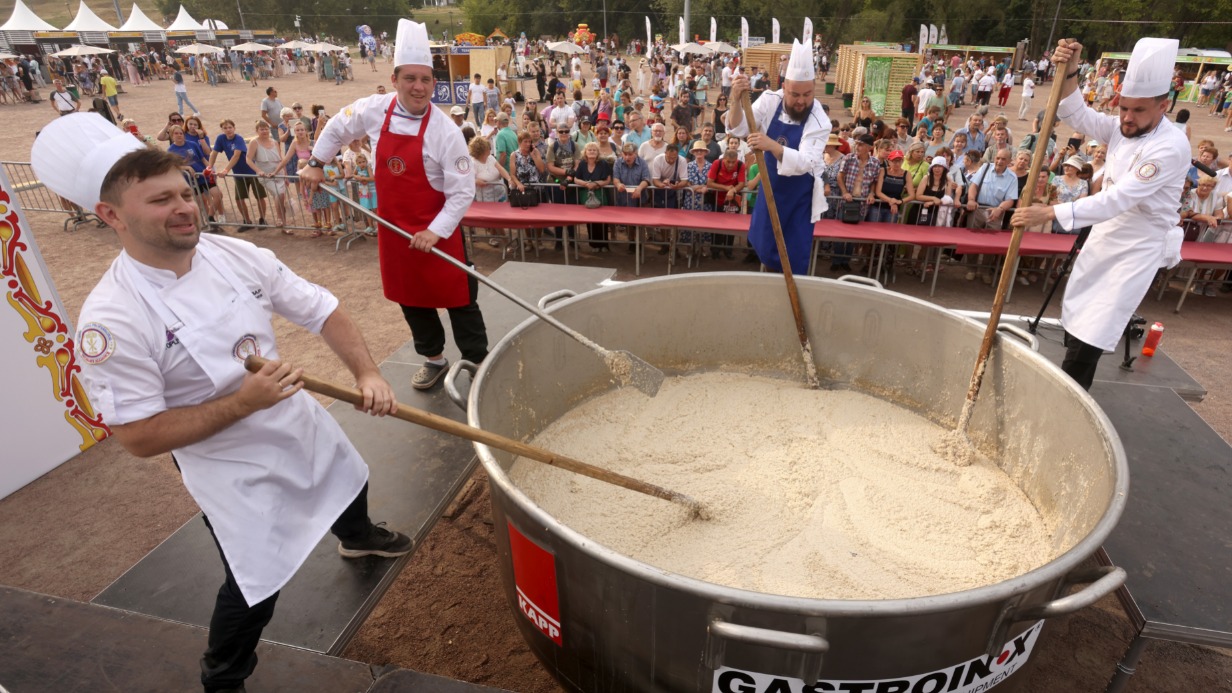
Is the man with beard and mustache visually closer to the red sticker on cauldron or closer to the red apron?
the red apron

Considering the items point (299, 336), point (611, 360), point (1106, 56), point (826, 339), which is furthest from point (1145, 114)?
point (1106, 56)

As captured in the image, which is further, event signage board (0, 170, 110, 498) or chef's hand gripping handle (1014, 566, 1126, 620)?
event signage board (0, 170, 110, 498)

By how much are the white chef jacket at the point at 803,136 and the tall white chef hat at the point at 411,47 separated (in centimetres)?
156

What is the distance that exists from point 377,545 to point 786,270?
81.1 inches

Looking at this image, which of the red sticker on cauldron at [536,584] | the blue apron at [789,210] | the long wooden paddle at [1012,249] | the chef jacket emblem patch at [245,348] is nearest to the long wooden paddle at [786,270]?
the blue apron at [789,210]

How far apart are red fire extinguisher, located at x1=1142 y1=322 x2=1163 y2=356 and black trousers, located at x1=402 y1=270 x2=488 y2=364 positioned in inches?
134

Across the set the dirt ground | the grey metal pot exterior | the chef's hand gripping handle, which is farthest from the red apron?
the chef's hand gripping handle

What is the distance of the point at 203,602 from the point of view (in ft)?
7.17

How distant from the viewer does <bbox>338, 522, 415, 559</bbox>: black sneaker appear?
2.35m

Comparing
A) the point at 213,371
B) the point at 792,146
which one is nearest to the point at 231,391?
the point at 213,371

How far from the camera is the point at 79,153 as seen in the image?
57.7 inches

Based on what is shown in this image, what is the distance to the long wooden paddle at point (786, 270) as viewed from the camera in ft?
9.83

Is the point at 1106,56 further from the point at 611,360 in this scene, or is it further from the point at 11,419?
the point at 11,419

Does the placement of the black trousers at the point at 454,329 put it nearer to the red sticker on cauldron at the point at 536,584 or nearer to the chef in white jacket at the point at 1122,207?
the red sticker on cauldron at the point at 536,584
